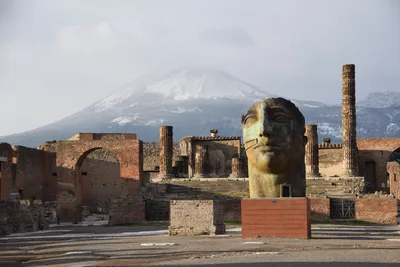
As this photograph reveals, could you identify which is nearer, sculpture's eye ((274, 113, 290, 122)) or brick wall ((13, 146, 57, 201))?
sculpture's eye ((274, 113, 290, 122))

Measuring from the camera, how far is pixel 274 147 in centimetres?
2009

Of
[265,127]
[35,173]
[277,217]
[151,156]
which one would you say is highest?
[151,156]

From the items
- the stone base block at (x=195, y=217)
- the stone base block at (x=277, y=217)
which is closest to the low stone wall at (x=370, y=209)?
the stone base block at (x=195, y=217)

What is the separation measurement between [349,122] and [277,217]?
961 inches

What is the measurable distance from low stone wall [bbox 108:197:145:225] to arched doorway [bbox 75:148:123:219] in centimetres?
1369

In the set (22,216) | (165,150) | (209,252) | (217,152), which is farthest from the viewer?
(217,152)

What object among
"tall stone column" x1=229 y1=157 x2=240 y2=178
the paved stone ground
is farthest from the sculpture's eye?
Result: "tall stone column" x1=229 y1=157 x2=240 y2=178

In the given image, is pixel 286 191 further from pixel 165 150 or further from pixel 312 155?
pixel 165 150

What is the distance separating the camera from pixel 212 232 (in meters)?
21.8

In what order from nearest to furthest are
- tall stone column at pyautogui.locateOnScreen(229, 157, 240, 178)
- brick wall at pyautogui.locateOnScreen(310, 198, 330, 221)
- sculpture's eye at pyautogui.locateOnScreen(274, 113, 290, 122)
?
sculpture's eye at pyautogui.locateOnScreen(274, 113, 290, 122), brick wall at pyautogui.locateOnScreen(310, 198, 330, 221), tall stone column at pyautogui.locateOnScreen(229, 157, 240, 178)

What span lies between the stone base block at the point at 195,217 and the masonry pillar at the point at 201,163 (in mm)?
27164

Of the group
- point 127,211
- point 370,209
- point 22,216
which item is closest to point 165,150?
point 127,211

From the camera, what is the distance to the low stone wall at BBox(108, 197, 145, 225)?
1251 inches

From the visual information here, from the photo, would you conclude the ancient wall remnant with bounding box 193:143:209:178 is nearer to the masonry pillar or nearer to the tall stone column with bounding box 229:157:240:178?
the masonry pillar
